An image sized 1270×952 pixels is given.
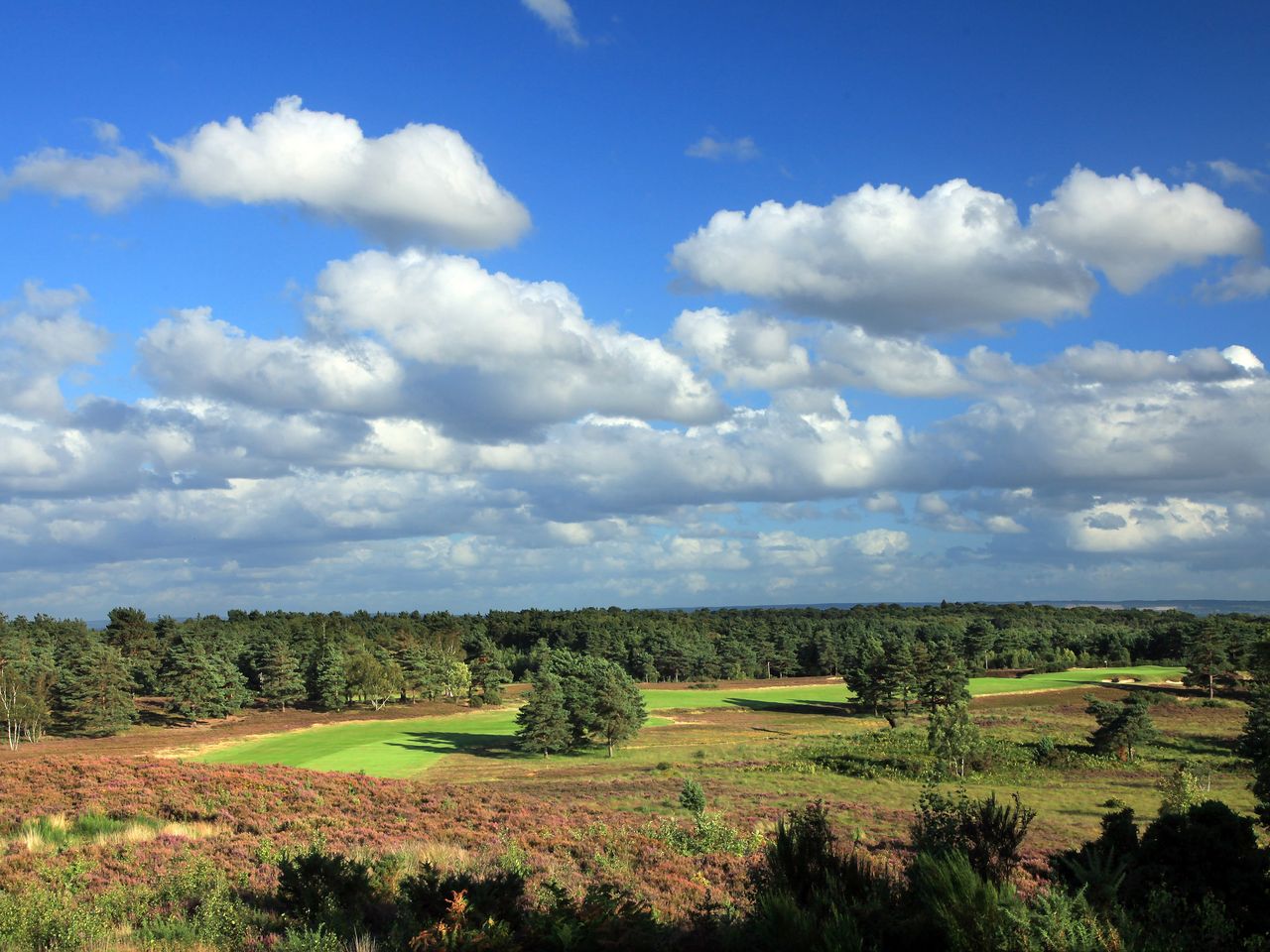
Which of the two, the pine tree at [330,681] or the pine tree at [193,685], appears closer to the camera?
the pine tree at [193,685]

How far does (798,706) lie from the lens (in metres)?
104

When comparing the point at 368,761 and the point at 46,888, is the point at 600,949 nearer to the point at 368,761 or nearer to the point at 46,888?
the point at 46,888

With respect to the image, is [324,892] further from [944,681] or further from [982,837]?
[944,681]

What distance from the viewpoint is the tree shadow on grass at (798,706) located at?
98.7 m

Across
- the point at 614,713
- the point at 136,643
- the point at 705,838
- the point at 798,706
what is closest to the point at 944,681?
the point at 798,706

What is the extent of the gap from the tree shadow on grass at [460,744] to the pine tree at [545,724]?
71.1 inches

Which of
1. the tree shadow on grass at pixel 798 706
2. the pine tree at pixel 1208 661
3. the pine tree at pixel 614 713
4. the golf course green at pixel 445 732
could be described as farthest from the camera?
the pine tree at pixel 1208 661

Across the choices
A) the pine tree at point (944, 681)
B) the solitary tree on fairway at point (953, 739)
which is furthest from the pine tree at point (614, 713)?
the pine tree at point (944, 681)

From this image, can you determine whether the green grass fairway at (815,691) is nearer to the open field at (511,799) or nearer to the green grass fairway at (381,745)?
the open field at (511,799)

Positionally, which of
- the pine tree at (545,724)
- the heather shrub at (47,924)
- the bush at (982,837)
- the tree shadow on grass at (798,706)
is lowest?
the tree shadow on grass at (798,706)

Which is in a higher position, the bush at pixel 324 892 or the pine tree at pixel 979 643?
the bush at pixel 324 892

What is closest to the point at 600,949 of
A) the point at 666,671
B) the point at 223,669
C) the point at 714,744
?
the point at 714,744

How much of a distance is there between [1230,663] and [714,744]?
7806 centimetres

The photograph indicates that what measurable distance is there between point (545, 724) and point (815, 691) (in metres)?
62.2
